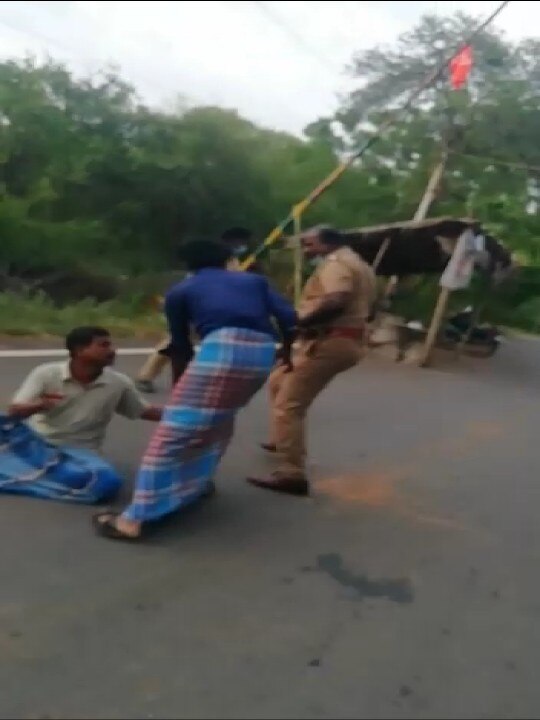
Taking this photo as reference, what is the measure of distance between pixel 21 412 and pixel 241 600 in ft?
5.33

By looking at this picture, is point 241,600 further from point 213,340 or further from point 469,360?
point 469,360

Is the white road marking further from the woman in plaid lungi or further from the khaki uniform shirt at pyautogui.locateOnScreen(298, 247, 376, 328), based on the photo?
the woman in plaid lungi

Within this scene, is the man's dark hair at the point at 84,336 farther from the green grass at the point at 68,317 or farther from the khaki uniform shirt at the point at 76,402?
the green grass at the point at 68,317

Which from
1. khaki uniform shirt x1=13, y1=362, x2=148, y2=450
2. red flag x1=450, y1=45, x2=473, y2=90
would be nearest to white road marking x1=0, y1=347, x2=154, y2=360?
khaki uniform shirt x1=13, y1=362, x2=148, y2=450

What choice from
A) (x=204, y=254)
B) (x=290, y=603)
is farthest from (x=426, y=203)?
(x=290, y=603)

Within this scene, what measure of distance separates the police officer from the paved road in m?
0.24

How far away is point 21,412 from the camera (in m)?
4.75

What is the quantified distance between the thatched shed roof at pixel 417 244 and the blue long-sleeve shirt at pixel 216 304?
20.2ft

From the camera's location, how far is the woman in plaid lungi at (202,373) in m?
4.27

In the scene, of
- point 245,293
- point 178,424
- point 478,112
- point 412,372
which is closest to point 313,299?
point 245,293

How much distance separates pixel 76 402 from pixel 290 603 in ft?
5.74

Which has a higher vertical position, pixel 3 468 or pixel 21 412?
pixel 21 412

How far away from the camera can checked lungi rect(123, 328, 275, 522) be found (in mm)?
4258

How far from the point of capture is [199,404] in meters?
4.27
